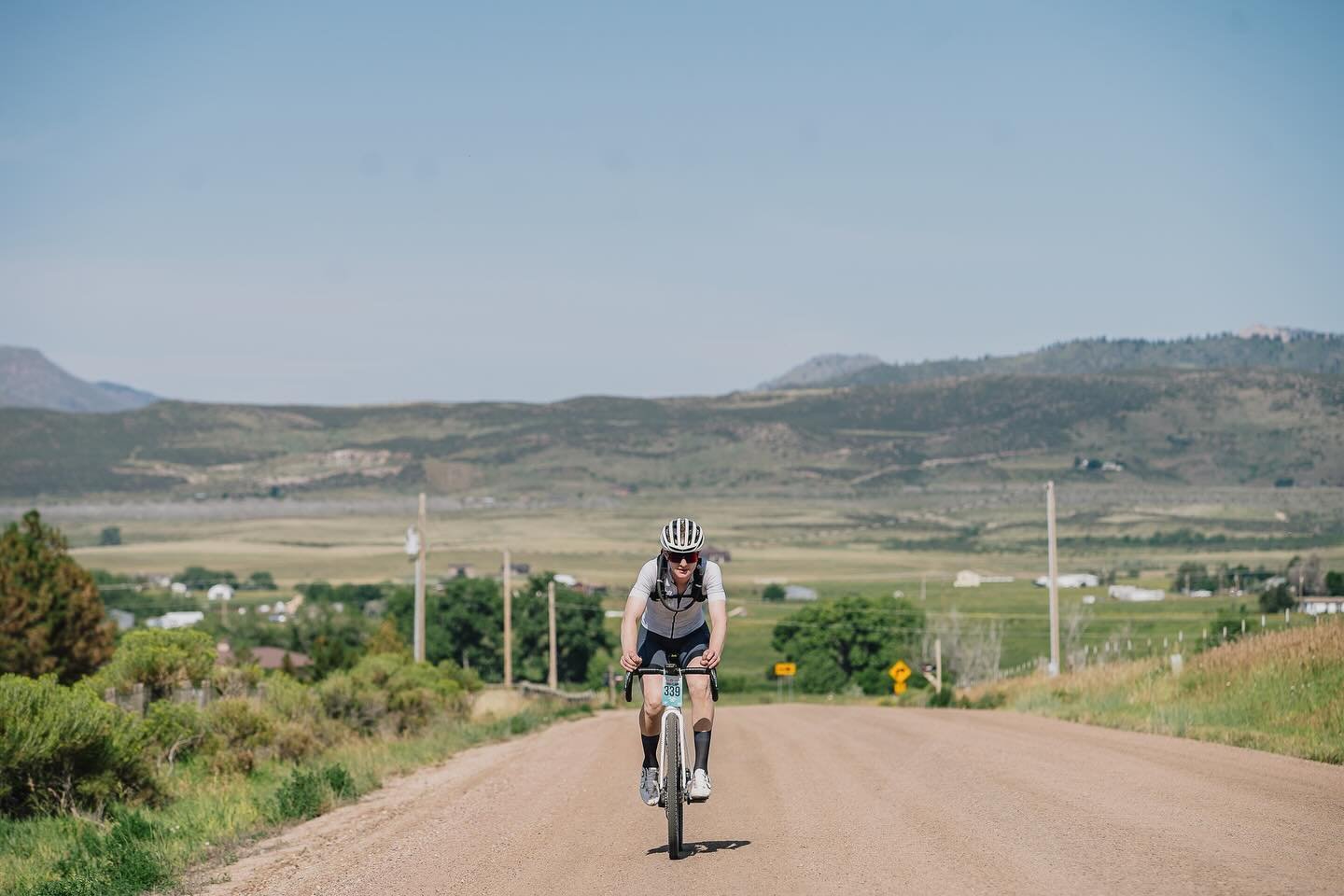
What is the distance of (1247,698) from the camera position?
68.2 ft

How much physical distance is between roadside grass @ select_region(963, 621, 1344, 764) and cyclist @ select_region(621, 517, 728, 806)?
25.2ft

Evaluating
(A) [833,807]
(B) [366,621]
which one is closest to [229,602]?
(B) [366,621]

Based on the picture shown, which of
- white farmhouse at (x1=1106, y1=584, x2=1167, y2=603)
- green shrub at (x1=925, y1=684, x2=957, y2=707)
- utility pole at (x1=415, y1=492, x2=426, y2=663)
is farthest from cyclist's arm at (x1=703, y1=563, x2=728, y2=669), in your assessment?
white farmhouse at (x1=1106, y1=584, x2=1167, y2=603)

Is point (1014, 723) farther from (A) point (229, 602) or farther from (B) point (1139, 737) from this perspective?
A: (A) point (229, 602)

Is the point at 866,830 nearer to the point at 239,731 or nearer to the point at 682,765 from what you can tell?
the point at 682,765

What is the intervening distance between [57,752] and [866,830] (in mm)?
8784

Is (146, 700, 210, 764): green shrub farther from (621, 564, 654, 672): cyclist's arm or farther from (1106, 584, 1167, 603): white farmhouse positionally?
(1106, 584, 1167, 603): white farmhouse

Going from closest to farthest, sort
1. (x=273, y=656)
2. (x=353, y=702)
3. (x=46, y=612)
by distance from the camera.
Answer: (x=353, y=702)
(x=46, y=612)
(x=273, y=656)

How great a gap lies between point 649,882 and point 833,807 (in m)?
3.35

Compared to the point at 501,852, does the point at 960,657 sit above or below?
below

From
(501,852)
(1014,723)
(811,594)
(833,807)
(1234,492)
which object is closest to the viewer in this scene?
(501,852)

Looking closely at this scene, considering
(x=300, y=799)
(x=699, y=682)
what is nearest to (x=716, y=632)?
(x=699, y=682)

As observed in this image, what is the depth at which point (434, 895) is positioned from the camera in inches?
375

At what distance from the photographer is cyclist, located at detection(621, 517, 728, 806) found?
10516 mm
